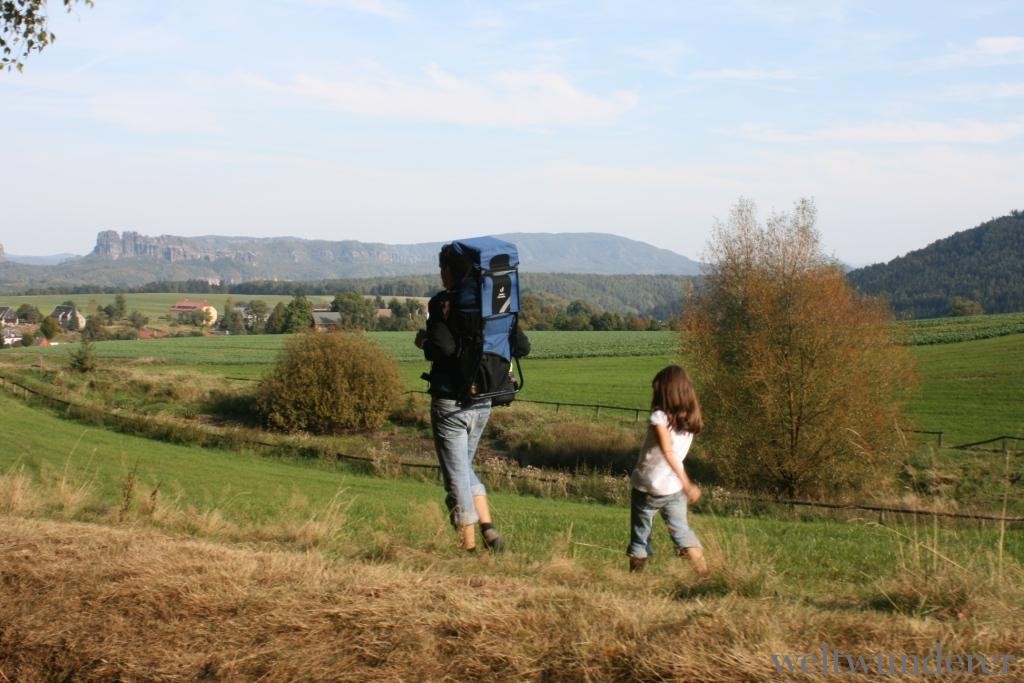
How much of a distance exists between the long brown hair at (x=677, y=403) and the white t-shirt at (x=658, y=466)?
5 centimetres

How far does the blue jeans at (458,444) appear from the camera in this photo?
6645 mm

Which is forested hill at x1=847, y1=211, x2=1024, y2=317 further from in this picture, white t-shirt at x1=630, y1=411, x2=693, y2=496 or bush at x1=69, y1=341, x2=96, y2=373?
white t-shirt at x1=630, y1=411, x2=693, y2=496

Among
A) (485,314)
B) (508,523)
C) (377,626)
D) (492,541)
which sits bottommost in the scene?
(508,523)

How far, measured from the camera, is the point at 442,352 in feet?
21.0

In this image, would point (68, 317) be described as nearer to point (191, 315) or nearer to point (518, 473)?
point (191, 315)

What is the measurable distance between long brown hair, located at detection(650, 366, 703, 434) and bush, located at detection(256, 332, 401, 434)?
35885 mm

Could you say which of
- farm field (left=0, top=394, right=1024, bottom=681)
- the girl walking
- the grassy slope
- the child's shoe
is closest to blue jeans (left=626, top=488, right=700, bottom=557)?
the girl walking

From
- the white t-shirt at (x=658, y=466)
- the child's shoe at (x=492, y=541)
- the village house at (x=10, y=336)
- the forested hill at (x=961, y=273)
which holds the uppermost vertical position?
the forested hill at (x=961, y=273)

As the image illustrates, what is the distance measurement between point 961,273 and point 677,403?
139 metres

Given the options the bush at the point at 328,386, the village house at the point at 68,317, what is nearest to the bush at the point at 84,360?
the bush at the point at 328,386

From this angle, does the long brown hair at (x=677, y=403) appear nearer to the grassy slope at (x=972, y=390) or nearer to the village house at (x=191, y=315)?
the grassy slope at (x=972, y=390)

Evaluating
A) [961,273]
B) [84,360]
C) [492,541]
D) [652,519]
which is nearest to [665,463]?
[652,519]

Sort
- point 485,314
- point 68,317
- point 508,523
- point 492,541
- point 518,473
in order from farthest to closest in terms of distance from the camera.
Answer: point 68,317
point 518,473
point 508,523
point 492,541
point 485,314

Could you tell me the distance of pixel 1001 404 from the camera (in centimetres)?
4169
